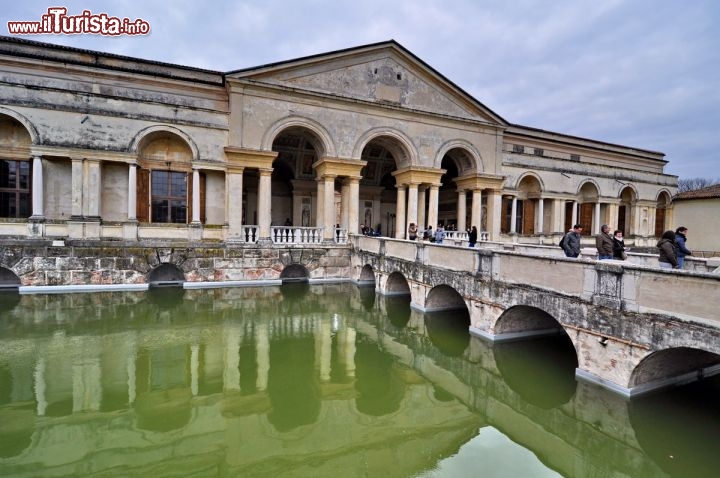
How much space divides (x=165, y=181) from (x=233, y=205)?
10.7ft

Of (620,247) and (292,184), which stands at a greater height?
(292,184)

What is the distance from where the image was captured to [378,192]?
2536 cm

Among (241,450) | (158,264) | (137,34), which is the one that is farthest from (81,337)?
(137,34)

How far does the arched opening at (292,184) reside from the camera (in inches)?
864

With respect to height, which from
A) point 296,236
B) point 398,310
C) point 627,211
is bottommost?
point 398,310

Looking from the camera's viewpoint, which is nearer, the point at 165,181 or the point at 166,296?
the point at 166,296

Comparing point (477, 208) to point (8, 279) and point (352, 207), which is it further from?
point (8, 279)

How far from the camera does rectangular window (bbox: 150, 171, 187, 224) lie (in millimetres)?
16312

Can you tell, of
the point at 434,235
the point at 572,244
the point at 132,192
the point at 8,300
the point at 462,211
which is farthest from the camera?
the point at 462,211

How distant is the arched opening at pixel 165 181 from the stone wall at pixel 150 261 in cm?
236

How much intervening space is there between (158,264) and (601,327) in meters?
14.2

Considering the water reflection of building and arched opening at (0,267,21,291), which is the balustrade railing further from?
arched opening at (0,267,21,291)

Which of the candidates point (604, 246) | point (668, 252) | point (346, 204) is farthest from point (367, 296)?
point (668, 252)

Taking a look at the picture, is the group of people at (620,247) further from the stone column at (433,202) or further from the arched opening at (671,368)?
the stone column at (433,202)
